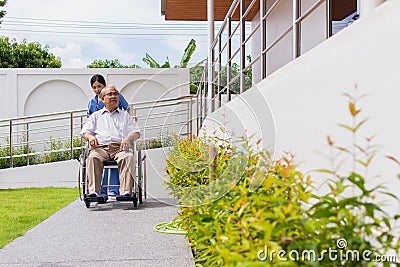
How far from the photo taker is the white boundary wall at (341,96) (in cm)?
177

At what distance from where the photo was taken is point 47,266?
11.6 ft

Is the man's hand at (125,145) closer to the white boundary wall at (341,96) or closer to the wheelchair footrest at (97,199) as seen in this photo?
the wheelchair footrest at (97,199)

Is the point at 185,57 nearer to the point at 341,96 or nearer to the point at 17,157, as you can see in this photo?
the point at 17,157

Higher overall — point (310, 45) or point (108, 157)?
point (310, 45)

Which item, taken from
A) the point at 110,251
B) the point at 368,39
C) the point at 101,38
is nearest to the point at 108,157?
the point at 110,251

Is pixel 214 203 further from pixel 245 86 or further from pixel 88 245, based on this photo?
pixel 245 86

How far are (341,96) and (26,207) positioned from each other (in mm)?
5371

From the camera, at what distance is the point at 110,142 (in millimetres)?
6406

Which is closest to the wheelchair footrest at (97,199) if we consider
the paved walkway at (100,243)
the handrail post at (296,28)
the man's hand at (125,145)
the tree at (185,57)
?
the paved walkway at (100,243)

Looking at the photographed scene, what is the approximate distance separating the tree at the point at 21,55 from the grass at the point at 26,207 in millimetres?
18634

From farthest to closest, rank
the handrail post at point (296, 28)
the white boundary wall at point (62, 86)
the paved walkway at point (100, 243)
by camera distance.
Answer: the white boundary wall at point (62, 86)
the paved walkway at point (100, 243)
the handrail post at point (296, 28)

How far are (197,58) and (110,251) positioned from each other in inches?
53.9

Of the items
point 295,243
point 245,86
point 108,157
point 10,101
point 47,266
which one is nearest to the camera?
point 295,243

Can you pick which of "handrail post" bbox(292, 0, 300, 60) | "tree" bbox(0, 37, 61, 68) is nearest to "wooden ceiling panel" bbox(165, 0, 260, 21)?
"handrail post" bbox(292, 0, 300, 60)
